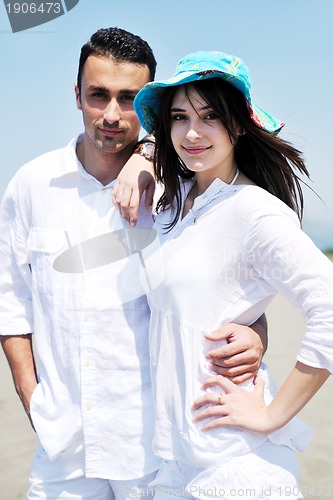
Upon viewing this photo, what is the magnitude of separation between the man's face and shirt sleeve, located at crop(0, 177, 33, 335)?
46 centimetres

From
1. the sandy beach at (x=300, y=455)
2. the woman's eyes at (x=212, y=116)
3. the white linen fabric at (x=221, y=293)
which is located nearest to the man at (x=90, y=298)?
the white linen fabric at (x=221, y=293)

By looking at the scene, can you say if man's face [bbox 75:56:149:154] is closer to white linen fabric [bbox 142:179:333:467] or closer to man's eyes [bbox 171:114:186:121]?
man's eyes [bbox 171:114:186:121]

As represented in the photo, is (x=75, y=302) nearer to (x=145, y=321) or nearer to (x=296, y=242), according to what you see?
(x=145, y=321)

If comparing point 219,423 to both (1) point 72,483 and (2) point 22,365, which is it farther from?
(2) point 22,365

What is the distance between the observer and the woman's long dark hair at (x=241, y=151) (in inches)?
87.7

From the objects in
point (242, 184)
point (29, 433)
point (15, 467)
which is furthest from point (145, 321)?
point (29, 433)

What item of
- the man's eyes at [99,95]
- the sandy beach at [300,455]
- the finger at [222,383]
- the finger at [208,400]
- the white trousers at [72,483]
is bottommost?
the sandy beach at [300,455]

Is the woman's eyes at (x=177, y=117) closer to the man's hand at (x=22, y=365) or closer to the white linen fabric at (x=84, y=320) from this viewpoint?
the white linen fabric at (x=84, y=320)

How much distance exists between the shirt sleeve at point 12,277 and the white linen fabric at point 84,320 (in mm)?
14

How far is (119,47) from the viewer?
262cm

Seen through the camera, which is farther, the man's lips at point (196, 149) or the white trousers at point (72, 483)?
the white trousers at point (72, 483)

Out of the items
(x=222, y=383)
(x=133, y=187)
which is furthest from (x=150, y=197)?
(x=222, y=383)

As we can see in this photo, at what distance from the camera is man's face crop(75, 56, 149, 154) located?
2582 millimetres

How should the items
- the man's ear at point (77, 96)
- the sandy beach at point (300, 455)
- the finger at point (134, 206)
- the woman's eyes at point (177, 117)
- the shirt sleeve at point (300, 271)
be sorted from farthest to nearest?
the sandy beach at point (300, 455), the man's ear at point (77, 96), the finger at point (134, 206), the woman's eyes at point (177, 117), the shirt sleeve at point (300, 271)
